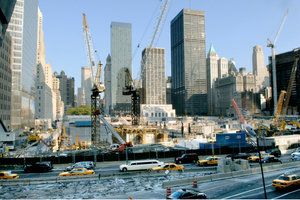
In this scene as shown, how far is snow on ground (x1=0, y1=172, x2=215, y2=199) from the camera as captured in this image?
1695 cm

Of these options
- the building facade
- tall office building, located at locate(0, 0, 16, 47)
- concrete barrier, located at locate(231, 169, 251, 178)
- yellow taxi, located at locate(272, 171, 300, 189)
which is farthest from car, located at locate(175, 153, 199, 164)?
the building facade

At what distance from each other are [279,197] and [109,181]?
13463 millimetres

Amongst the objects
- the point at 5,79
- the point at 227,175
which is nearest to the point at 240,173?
the point at 227,175

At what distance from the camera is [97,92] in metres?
74.1

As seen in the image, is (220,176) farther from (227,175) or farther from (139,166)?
(139,166)

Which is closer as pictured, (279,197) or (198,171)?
(279,197)

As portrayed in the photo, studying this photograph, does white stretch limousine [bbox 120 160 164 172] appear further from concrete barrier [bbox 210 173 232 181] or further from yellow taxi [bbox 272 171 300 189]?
yellow taxi [bbox 272 171 300 189]

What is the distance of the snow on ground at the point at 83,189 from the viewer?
55.6 ft

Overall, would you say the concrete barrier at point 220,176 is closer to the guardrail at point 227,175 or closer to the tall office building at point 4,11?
the guardrail at point 227,175

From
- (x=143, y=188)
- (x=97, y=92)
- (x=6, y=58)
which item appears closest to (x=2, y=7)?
(x=143, y=188)

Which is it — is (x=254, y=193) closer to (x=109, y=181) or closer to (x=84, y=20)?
(x=109, y=181)

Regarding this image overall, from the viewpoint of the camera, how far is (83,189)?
18562mm

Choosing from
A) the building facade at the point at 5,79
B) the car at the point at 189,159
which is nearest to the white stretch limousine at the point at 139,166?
the car at the point at 189,159

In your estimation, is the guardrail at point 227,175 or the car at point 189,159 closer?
the guardrail at point 227,175
